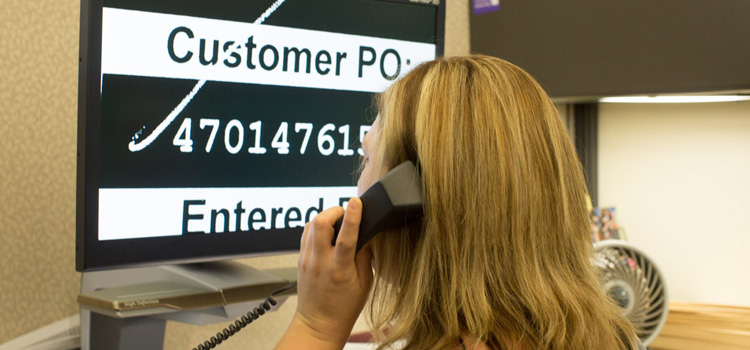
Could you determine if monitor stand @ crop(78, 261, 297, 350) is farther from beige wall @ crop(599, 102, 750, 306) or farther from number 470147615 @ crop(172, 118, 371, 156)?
beige wall @ crop(599, 102, 750, 306)

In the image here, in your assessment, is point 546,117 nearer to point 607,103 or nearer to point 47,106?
point 47,106

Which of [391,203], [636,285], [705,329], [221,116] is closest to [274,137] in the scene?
[221,116]

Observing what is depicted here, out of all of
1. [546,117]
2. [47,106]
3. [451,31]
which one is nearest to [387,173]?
[546,117]

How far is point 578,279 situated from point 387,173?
0.23 m

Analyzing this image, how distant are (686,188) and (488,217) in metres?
1.11

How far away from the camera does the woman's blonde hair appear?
681 mm

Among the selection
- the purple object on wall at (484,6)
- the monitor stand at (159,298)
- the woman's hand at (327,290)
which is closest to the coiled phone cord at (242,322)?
the monitor stand at (159,298)

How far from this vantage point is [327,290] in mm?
780

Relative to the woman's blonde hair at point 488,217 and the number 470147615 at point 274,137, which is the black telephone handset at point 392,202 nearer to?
the woman's blonde hair at point 488,217

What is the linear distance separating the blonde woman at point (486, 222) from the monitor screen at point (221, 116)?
29cm

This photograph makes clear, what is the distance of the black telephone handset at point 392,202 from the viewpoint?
27.8 inches

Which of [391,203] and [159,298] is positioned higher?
[391,203]

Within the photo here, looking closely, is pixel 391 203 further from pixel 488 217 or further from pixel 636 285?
pixel 636 285

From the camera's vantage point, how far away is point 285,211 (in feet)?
3.48
